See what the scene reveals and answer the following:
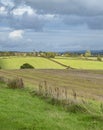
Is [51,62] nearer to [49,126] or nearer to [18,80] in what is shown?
[18,80]

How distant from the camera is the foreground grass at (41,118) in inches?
559

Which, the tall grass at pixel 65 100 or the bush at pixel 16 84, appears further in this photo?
the bush at pixel 16 84

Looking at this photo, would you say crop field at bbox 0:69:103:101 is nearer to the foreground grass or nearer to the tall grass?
the tall grass

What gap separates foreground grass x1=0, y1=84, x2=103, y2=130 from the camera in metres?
14.2

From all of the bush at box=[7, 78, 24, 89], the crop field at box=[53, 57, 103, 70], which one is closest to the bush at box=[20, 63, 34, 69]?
the crop field at box=[53, 57, 103, 70]

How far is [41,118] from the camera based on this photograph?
1605 centimetres

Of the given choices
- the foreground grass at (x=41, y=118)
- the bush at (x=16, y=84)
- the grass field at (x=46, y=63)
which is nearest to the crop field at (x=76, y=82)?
the bush at (x=16, y=84)

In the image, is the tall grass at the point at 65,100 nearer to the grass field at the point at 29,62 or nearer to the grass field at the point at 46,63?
the grass field at the point at 46,63

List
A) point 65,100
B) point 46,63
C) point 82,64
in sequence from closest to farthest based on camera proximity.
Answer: point 65,100 < point 82,64 < point 46,63

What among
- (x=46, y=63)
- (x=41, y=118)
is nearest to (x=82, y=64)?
(x=46, y=63)

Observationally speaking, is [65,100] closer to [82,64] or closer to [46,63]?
[82,64]

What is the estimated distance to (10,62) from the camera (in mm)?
93312

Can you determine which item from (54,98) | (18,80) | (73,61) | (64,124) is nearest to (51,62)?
(73,61)

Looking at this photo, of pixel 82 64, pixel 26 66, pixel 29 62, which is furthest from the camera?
pixel 29 62
